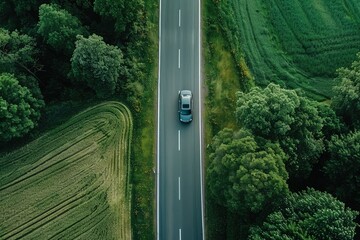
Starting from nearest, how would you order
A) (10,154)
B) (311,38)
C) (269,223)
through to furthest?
(269,223)
(10,154)
(311,38)

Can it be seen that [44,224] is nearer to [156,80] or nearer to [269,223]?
[156,80]

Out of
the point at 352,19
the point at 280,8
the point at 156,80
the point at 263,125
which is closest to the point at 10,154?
the point at 156,80

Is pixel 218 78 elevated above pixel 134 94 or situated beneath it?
elevated above

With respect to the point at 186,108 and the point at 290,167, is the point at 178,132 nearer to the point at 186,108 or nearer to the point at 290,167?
the point at 186,108

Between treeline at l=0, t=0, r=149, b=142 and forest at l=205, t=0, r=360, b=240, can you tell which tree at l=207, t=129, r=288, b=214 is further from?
treeline at l=0, t=0, r=149, b=142

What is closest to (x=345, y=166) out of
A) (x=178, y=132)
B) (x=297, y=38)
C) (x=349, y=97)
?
(x=349, y=97)

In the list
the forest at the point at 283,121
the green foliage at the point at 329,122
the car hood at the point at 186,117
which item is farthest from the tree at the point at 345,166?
the car hood at the point at 186,117

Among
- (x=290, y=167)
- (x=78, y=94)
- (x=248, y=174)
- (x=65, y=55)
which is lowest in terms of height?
(x=248, y=174)
